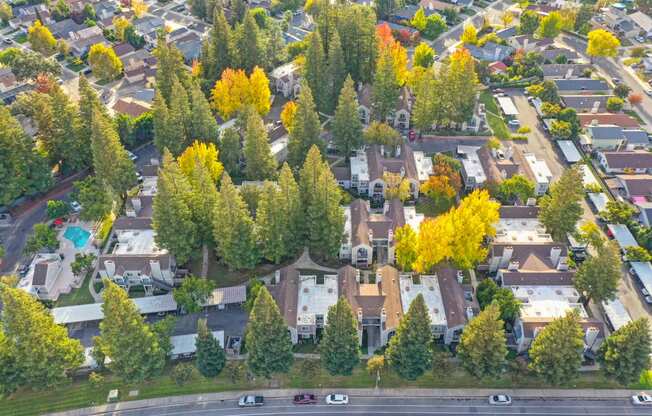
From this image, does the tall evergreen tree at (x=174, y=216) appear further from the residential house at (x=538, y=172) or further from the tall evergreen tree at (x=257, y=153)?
the residential house at (x=538, y=172)

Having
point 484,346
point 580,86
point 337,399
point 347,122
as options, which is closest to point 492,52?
point 580,86

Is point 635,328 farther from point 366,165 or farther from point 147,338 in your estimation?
point 147,338

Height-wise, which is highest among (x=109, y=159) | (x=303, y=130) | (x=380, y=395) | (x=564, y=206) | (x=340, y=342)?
(x=564, y=206)

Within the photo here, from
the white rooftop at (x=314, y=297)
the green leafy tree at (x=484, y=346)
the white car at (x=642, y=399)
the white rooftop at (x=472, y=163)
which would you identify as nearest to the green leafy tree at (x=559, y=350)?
the green leafy tree at (x=484, y=346)

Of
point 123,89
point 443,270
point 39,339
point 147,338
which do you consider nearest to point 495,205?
point 443,270

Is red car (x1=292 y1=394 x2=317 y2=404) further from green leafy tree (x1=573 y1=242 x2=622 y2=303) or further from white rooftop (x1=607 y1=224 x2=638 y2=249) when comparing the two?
white rooftop (x1=607 y1=224 x2=638 y2=249)

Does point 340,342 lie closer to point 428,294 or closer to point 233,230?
point 428,294
